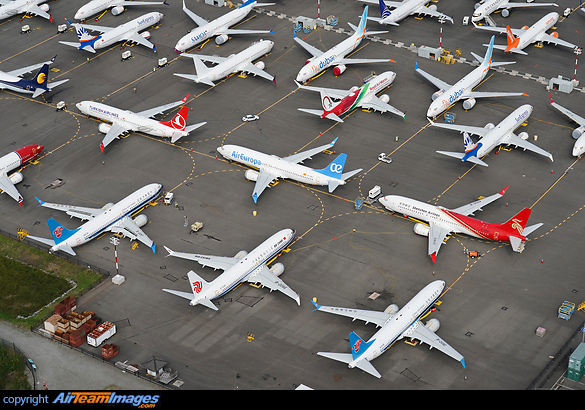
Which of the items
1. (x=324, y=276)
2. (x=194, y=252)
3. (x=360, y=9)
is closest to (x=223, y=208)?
(x=194, y=252)

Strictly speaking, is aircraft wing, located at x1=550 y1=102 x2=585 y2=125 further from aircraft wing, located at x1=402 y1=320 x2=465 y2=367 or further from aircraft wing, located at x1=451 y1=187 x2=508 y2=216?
aircraft wing, located at x1=402 y1=320 x2=465 y2=367

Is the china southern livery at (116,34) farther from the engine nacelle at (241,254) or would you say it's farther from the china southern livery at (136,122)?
the engine nacelle at (241,254)

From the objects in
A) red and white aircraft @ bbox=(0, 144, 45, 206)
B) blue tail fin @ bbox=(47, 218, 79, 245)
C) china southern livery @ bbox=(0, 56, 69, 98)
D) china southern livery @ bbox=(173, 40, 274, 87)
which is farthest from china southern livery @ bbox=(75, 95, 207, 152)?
blue tail fin @ bbox=(47, 218, 79, 245)


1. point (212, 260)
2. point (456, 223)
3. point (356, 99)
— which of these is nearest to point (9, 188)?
point (212, 260)

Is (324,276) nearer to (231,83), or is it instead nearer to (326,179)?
(326,179)

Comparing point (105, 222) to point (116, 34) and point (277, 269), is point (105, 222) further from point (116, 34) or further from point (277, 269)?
point (116, 34)
